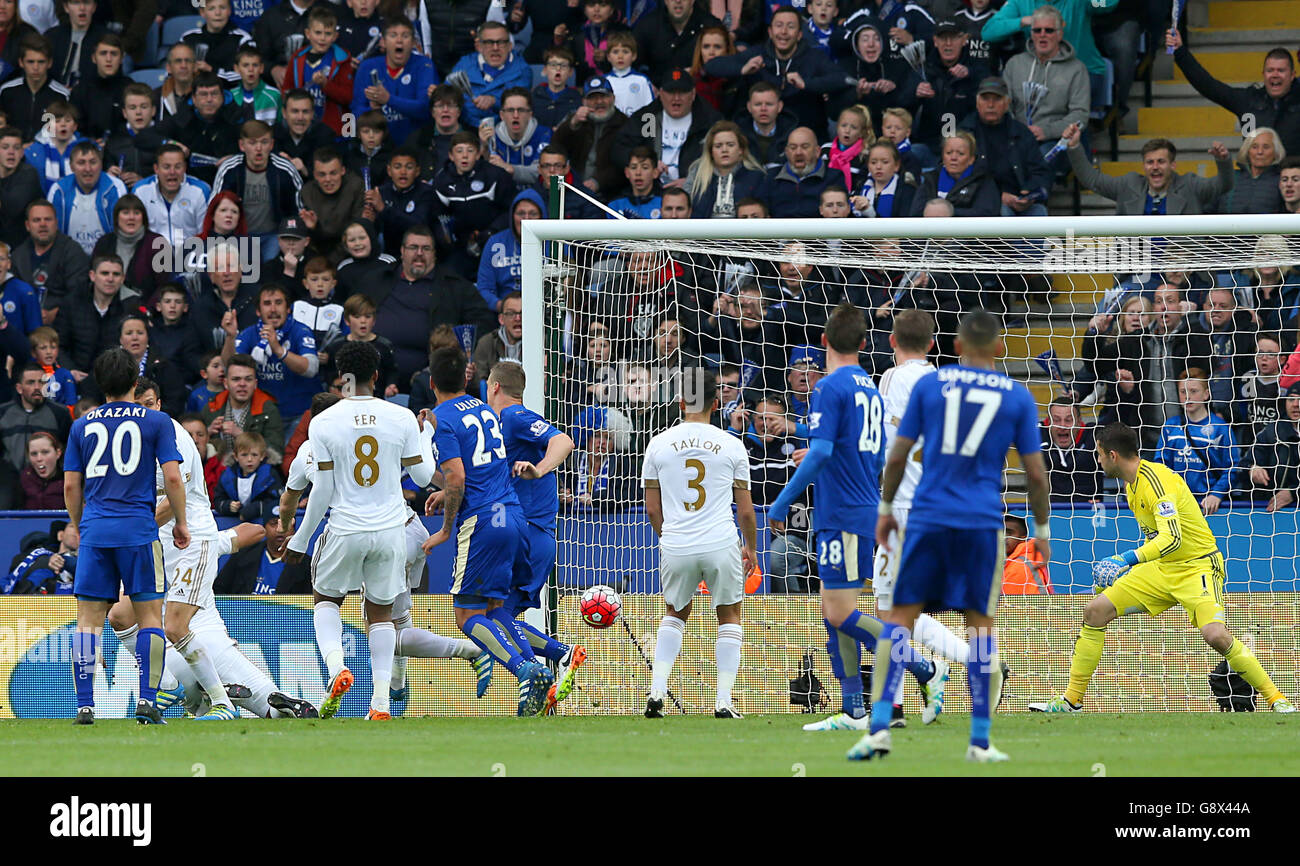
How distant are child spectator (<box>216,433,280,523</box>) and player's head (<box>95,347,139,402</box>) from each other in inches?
145

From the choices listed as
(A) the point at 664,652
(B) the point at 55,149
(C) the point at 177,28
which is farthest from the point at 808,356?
(C) the point at 177,28

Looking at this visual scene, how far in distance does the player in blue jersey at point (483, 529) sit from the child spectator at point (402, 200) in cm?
528

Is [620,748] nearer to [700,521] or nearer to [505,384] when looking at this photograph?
[700,521]

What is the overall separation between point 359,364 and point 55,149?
864 cm

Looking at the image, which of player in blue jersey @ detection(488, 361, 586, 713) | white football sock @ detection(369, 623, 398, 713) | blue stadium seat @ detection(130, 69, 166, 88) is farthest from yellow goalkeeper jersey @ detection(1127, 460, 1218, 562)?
blue stadium seat @ detection(130, 69, 166, 88)

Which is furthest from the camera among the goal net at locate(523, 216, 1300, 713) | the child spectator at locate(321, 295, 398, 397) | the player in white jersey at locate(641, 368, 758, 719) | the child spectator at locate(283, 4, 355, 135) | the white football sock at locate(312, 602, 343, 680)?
the child spectator at locate(283, 4, 355, 135)

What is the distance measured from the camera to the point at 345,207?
16.1 metres

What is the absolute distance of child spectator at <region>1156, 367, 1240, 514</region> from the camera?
1288cm

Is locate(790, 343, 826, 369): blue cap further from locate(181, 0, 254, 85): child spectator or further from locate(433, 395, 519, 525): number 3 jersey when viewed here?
locate(181, 0, 254, 85): child spectator

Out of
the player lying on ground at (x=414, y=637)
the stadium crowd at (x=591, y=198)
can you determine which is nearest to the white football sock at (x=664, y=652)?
the player lying on ground at (x=414, y=637)

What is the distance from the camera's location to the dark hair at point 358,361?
10023 millimetres
